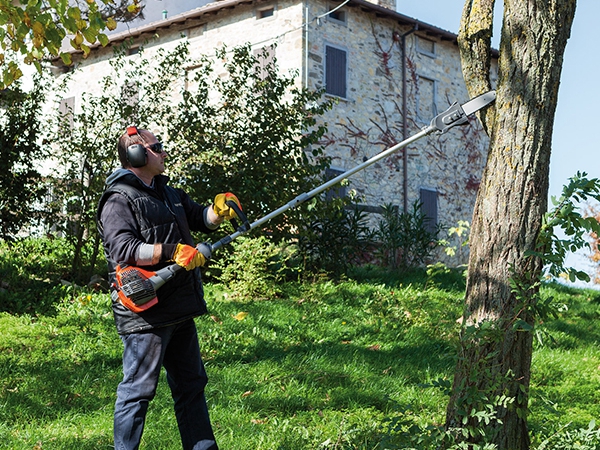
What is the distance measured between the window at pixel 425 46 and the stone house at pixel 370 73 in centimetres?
3

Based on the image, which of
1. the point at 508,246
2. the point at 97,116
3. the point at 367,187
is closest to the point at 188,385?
the point at 508,246

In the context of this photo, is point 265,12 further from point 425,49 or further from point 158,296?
point 158,296

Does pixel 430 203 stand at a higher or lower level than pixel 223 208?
higher

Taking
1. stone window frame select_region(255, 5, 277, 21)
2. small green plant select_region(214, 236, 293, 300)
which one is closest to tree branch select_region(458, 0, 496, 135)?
small green plant select_region(214, 236, 293, 300)

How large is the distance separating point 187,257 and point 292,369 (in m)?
2.90

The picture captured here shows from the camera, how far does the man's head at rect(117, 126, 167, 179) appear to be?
416 centimetres

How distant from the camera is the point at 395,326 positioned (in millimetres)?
8398

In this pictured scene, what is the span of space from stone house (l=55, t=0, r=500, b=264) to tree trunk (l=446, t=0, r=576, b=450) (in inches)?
478

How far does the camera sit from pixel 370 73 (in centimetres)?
1816

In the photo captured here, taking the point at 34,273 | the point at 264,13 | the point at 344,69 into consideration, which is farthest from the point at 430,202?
the point at 34,273

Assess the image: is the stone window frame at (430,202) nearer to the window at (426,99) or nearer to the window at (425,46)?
the window at (426,99)

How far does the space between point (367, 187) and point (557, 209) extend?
13.7 m

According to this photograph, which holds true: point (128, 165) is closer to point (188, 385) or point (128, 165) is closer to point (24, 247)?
point (188, 385)

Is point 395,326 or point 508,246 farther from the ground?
point 508,246
